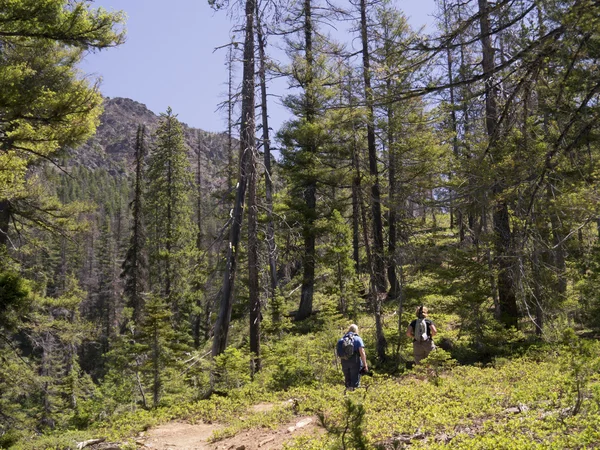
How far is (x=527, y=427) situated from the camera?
15.4 feet

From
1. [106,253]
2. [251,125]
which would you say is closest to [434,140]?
[251,125]

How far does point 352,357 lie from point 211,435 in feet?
9.34

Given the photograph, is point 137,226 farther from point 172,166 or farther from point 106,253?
point 106,253

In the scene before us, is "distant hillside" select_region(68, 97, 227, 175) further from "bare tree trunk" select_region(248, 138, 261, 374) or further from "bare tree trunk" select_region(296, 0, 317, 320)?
"bare tree trunk" select_region(248, 138, 261, 374)

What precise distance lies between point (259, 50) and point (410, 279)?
7378mm

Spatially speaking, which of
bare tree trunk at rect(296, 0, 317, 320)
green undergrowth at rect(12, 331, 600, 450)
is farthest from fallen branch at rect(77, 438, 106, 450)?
bare tree trunk at rect(296, 0, 317, 320)

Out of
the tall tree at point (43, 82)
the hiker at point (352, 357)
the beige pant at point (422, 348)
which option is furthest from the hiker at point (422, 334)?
the tall tree at point (43, 82)

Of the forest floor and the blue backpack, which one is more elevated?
the blue backpack

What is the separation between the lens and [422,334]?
948 centimetres

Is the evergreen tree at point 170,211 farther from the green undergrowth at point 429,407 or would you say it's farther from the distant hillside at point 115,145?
the distant hillside at point 115,145

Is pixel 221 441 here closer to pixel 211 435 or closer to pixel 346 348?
pixel 211 435

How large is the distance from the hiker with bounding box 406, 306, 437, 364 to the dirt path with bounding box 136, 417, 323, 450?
11.1 ft

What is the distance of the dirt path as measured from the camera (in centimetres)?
645

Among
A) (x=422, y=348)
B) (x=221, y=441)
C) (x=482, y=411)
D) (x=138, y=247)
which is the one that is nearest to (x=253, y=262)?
(x=422, y=348)
